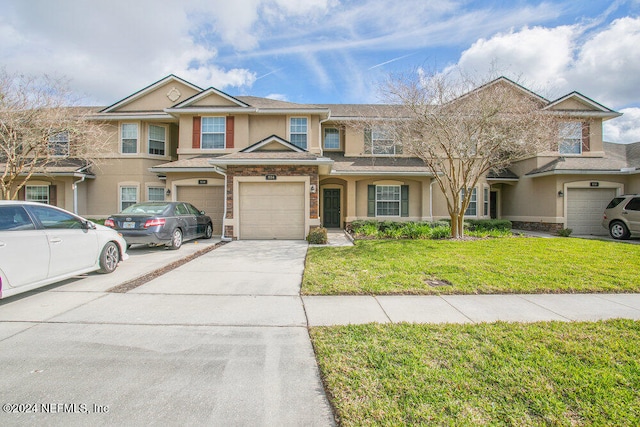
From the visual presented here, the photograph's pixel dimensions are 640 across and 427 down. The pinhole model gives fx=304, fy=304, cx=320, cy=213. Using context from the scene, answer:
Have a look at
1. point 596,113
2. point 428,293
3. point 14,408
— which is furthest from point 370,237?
point 596,113

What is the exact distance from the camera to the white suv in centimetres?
1246

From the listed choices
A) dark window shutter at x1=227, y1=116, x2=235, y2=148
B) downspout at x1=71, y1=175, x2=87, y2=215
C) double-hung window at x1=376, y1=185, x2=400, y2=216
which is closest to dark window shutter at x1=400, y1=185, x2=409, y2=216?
double-hung window at x1=376, y1=185, x2=400, y2=216

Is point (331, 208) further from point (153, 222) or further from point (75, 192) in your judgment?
point (75, 192)

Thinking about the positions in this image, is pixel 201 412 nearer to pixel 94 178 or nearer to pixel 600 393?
pixel 600 393

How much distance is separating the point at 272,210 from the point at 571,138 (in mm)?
15089

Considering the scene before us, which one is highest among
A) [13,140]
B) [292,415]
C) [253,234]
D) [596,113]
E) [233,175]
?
[596,113]

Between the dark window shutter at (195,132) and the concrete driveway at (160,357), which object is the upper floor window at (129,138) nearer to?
the dark window shutter at (195,132)

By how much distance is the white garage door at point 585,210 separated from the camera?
1491 cm

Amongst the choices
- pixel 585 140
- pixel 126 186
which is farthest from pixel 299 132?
Answer: pixel 585 140

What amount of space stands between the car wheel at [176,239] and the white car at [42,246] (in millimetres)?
3257

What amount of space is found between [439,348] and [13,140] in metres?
16.4

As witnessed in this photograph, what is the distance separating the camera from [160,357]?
10.8 ft

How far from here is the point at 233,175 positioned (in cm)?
1198

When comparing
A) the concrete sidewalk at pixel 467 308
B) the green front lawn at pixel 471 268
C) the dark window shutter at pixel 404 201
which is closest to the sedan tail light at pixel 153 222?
Answer: the green front lawn at pixel 471 268
